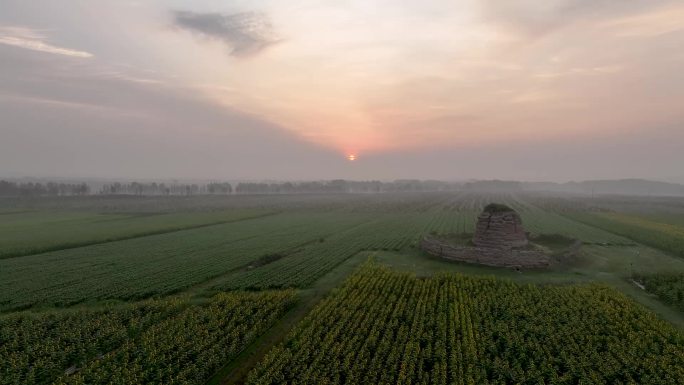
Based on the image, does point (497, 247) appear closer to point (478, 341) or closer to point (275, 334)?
point (478, 341)

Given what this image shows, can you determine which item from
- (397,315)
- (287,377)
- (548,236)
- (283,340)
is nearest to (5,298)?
(283,340)

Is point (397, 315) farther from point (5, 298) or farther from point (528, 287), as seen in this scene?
point (5, 298)

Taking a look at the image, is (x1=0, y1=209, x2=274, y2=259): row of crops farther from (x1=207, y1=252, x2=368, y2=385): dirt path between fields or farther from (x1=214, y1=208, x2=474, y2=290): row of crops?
(x1=207, y1=252, x2=368, y2=385): dirt path between fields

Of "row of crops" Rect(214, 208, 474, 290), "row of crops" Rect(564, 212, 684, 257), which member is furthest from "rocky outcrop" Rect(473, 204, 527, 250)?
"row of crops" Rect(564, 212, 684, 257)

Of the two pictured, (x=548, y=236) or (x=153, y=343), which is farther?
(x=548, y=236)

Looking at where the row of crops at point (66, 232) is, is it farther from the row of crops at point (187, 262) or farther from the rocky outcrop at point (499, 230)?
the rocky outcrop at point (499, 230)

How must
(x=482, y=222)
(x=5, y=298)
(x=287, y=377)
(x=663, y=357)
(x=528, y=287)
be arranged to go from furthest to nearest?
1. (x=482, y=222)
2. (x=528, y=287)
3. (x=5, y=298)
4. (x=663, y=357)
5. (x=287, y=377)

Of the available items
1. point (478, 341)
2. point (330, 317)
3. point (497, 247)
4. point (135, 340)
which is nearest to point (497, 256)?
point (497, 247)
